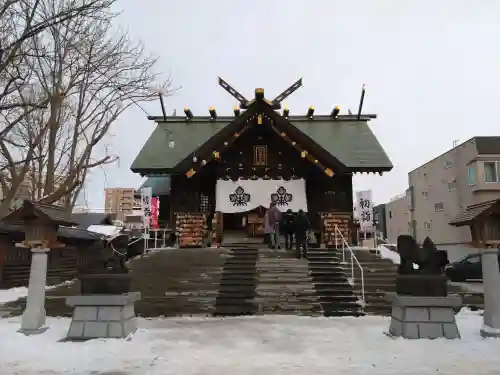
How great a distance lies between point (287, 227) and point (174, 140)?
9.05 meters

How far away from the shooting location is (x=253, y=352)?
7211mm

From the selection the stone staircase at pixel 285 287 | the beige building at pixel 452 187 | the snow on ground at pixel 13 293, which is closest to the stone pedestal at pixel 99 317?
the stone staircase at pixel 285 287

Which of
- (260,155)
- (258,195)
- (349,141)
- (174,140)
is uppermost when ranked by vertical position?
(174,140)

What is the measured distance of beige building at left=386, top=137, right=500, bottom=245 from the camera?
25484 mm

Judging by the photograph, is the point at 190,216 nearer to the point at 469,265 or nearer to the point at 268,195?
the point at 268,195

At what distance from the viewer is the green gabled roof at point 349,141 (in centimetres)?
1820

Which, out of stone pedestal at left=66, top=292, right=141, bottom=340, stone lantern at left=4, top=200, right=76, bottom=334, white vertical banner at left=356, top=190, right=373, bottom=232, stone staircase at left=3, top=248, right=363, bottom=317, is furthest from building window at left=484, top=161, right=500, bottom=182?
stone lantern at left=4, top=200, right=76, bottom=334

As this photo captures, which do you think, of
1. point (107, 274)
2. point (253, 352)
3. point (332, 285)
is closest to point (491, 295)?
point (332, 285)

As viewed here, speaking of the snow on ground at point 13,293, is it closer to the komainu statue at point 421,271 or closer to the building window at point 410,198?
the komainu statue at point 421,271

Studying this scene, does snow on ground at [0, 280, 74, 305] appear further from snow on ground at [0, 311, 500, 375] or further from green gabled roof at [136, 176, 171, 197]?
snow on ground at [0, 311, 500, 375]

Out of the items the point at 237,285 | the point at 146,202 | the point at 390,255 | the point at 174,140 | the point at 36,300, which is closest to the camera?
the point at 36,300

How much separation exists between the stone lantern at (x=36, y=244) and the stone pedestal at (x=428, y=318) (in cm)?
731

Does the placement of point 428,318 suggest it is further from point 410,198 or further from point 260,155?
point 410,198

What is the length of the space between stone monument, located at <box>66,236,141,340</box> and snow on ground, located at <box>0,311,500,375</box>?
0.30 metres
